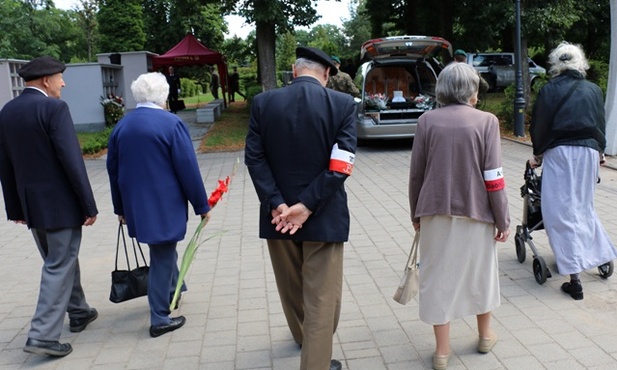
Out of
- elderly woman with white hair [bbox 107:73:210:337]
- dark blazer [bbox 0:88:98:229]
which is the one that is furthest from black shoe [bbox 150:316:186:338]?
dark blazer [bbox 0:88:98:229]

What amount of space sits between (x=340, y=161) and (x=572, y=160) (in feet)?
7.82

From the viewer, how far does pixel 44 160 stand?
4.07m

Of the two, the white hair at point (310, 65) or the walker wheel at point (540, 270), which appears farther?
the walker wheel at point (540, 270)

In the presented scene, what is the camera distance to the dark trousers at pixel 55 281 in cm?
411

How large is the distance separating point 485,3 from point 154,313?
688 inches

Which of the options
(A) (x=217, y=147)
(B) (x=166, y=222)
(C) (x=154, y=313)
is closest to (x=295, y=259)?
(B) (x=166, y=222)

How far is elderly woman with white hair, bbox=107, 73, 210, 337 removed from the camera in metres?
4.12

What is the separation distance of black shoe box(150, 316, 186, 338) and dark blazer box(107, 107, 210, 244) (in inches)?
27.5

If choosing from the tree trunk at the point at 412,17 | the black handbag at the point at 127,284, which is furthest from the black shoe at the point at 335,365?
the tree trunk at the point at 412,17

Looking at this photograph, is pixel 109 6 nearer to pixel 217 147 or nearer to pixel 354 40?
pixel 354 40

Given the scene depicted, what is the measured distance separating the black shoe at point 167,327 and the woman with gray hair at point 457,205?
186cm

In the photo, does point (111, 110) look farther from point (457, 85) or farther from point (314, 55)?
point (457, 85)

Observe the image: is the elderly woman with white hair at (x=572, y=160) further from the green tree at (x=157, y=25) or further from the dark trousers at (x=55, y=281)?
the green tree at (x=157, y=25)

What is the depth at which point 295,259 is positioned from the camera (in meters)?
3.66
